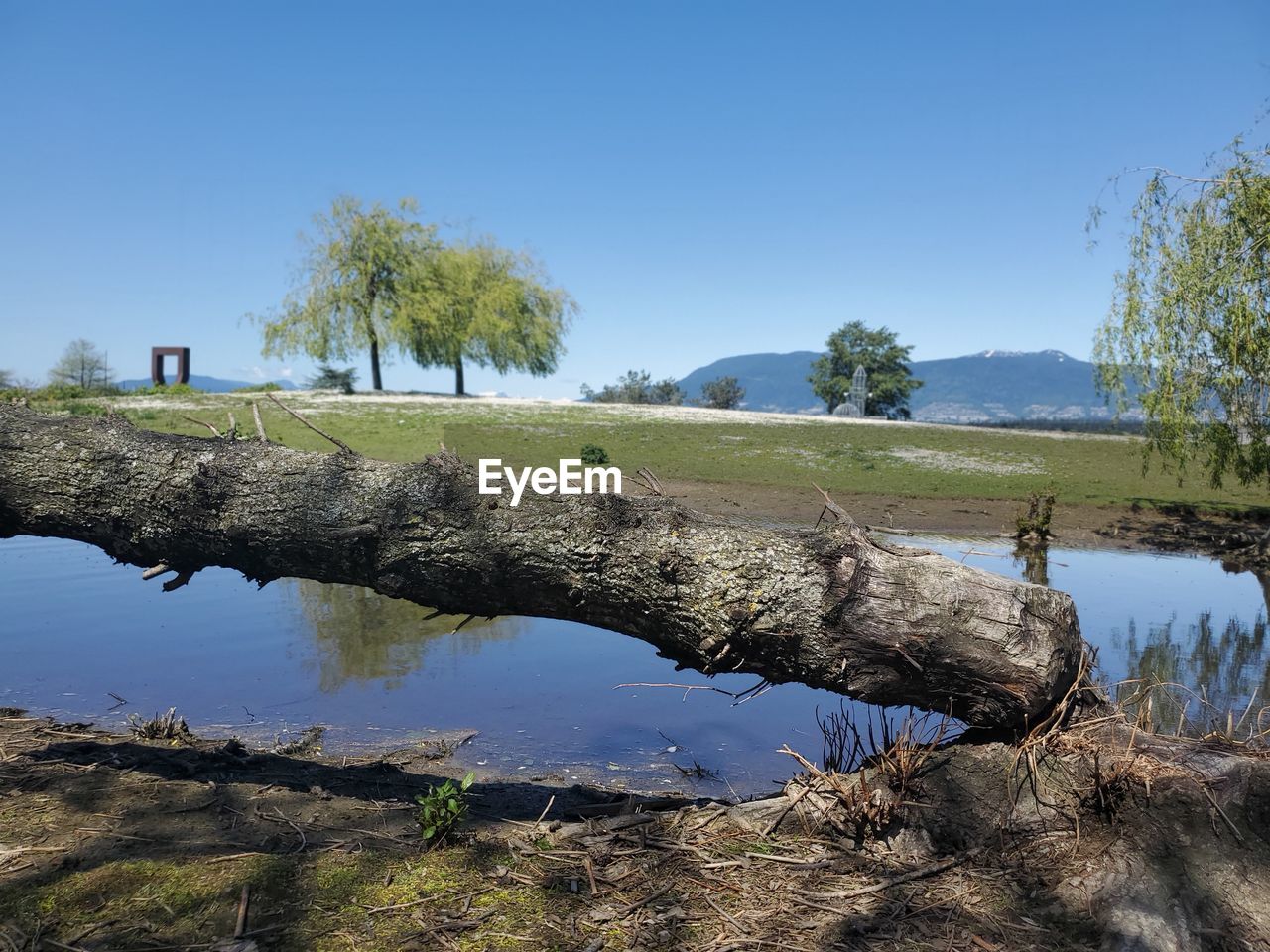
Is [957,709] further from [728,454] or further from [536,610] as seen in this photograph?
[728,454]

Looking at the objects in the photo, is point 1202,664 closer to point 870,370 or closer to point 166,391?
point 166,391

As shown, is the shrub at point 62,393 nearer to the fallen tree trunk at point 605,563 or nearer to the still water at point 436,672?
the still water at point 436,672

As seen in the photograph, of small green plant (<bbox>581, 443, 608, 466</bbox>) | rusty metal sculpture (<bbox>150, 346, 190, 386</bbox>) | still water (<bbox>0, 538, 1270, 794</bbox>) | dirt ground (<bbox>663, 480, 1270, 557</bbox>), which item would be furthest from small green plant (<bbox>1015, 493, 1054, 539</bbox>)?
rusty metal sculpture (<bbox>150, 346, 190, 386</bbox>)

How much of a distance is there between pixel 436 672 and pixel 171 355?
194 feet

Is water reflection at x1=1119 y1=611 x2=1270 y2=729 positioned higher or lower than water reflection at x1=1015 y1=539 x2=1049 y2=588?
lower

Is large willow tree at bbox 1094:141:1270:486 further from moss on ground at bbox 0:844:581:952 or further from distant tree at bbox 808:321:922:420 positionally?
distant tree at bbox 808:321:922:420

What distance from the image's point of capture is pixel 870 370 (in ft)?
320

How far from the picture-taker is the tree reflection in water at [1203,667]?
7340 millimetres

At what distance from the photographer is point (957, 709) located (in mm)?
4324

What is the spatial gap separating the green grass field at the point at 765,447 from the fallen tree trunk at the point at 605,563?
12.8 meters

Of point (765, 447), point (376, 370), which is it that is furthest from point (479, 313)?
point (765, 447)

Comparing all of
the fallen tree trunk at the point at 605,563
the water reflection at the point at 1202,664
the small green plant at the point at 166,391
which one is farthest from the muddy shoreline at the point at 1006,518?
the small green plant at the point at 166,391

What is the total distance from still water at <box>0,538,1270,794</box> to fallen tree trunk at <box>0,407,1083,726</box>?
1803mm

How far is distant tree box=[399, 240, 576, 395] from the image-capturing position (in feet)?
174
